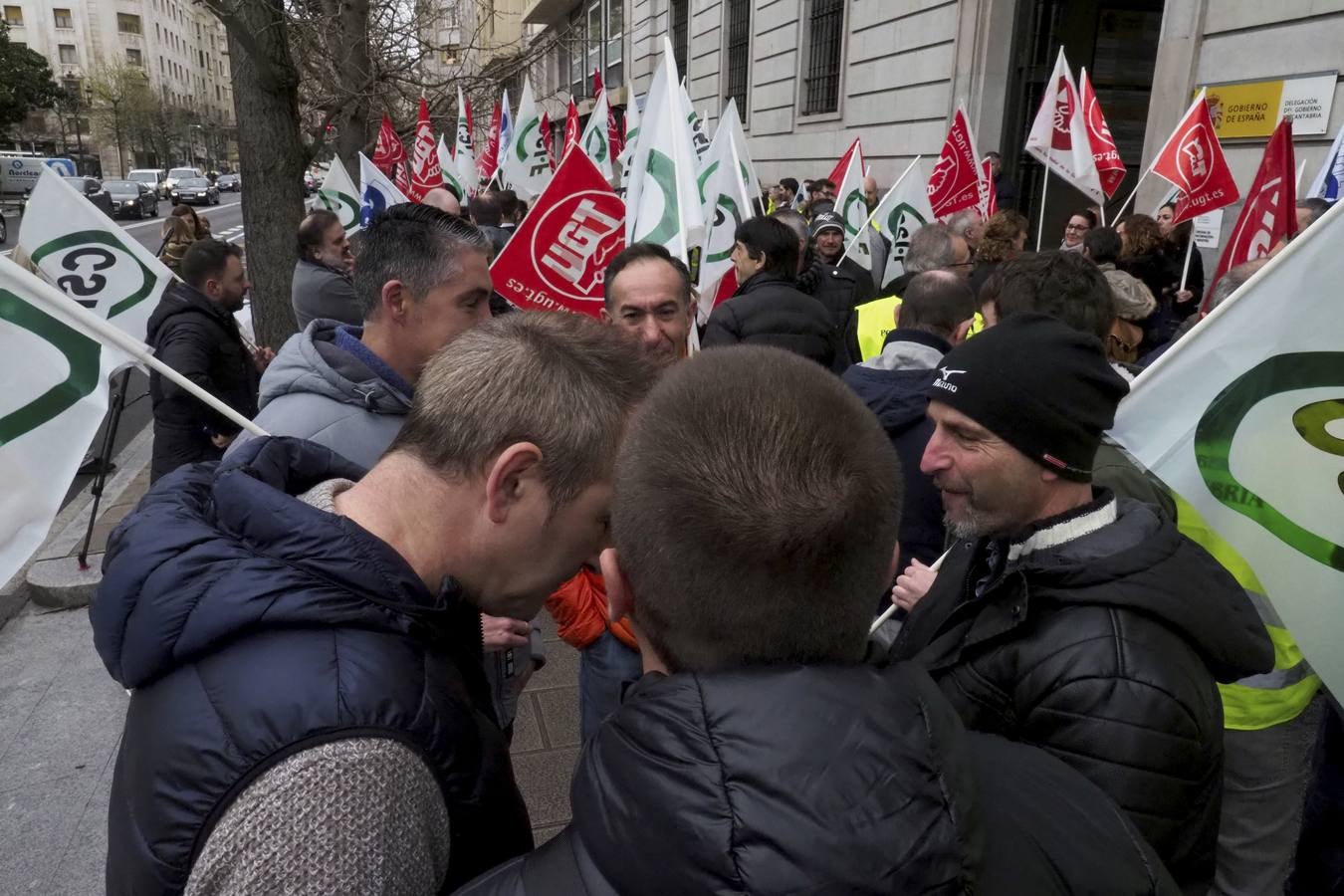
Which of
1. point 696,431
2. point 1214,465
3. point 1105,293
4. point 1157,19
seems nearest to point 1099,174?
point 1105,293

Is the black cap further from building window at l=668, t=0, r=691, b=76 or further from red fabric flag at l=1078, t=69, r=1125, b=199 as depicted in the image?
building window at l=668, t=0, r=691, b=76

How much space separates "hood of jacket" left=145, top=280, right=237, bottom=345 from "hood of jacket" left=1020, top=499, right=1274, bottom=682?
13.2 ft

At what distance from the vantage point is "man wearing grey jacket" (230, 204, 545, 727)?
2211mm

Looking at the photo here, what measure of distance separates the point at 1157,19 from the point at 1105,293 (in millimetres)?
14301

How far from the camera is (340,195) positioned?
842cm

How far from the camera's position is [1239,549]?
1802 mm

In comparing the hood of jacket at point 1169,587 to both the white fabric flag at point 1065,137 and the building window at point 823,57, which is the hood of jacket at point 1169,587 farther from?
the building window at point 823,57

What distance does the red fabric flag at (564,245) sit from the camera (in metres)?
4.26

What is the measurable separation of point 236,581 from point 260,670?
108 millimetres

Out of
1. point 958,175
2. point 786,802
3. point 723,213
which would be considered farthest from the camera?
point 958,175

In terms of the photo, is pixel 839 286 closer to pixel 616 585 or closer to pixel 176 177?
pixel 616 585

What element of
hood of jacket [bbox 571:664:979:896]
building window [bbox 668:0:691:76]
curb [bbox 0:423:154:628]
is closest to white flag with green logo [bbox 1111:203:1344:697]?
hood of jacket [bbox 571:664:979:896]

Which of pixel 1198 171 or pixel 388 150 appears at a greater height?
pixel 388 150

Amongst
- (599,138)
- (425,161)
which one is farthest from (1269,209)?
(425,161)
